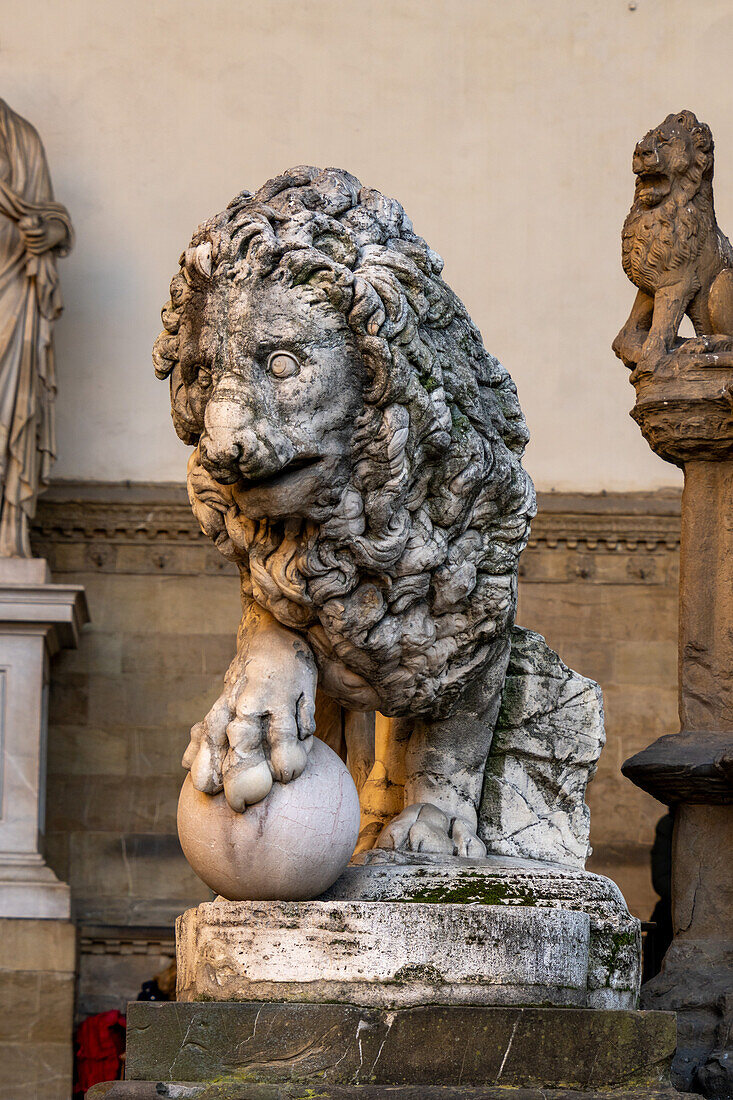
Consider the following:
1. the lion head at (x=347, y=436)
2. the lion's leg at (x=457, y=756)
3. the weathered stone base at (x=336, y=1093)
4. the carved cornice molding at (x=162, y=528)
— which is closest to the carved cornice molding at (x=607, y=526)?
the carved cornice molding at (x=162, y=528)

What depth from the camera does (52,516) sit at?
1085 centimetres

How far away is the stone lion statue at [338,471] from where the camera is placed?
3.65 m

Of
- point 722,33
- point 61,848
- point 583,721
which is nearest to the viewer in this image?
point 583,721

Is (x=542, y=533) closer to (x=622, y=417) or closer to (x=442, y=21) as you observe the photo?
(x=622, y=417)

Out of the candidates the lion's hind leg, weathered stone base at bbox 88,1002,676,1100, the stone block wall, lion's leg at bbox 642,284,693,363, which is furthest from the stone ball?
the stone block wall

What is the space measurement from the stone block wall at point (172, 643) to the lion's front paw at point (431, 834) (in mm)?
6655

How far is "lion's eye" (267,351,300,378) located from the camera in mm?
3664

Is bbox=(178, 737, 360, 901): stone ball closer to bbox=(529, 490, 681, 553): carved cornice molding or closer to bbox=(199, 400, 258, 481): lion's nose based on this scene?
bbox=(199, 400, 258, 481): lion's nose

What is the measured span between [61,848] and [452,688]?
702cm

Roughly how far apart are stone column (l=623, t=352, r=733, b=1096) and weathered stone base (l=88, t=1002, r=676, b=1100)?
7.38ft

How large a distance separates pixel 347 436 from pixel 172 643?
727 cm

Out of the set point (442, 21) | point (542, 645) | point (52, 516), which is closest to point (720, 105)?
point (442, 21)

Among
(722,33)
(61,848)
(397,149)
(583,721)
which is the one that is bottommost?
(61,848)

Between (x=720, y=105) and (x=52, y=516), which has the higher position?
(x=720, y=105)
